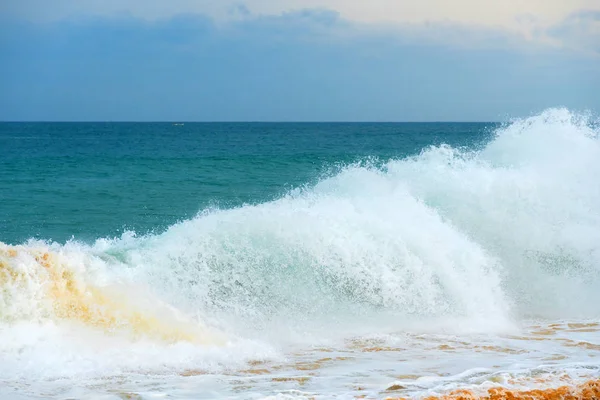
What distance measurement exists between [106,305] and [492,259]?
600cm

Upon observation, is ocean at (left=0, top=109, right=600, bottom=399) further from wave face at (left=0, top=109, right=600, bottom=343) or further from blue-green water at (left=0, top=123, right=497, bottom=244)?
blue-green water at (left=0, top=123, right=497, bottom=244)

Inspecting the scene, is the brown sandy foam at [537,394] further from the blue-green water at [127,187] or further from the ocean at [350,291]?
the blue-green water at [127,187]

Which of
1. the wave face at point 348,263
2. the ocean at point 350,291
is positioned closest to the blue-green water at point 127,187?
the ocean at point 350,291

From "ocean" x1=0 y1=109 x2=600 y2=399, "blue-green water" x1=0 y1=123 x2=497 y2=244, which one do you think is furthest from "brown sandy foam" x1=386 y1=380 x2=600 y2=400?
"blue-green water" x1=0 y1=123 x2=497 y2=244

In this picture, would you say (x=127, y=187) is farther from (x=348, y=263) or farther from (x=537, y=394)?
(x=537, y=394)

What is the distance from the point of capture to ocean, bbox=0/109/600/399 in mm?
6230

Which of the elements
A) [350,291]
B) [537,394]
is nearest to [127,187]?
[350,291]

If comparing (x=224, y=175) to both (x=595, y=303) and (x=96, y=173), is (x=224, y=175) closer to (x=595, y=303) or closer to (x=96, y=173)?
(x=96, y=173)

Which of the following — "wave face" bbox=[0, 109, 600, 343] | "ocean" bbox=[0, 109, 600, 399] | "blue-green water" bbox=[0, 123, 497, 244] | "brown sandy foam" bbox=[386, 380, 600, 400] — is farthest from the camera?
"blue-green water" bbox=[0, 123, 497, 244]

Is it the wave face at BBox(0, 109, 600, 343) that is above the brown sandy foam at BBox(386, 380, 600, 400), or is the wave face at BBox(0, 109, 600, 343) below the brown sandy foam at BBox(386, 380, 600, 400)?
above

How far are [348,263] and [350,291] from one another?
0.51 meters

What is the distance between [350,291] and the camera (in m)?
9.13

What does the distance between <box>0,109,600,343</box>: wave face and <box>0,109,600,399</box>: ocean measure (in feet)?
0.09

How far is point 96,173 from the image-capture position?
27406 mm
